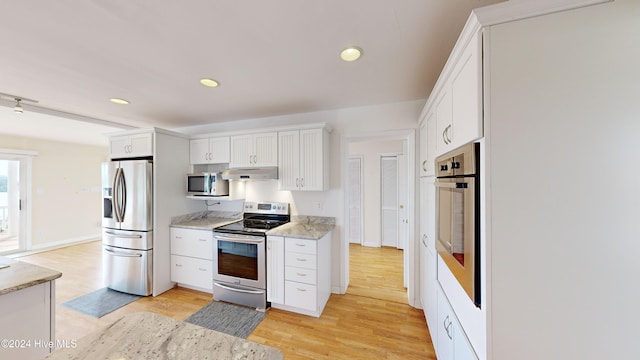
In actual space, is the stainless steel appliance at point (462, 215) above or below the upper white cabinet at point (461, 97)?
below

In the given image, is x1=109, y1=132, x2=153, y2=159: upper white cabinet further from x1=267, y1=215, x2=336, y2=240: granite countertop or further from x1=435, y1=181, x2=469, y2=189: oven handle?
x1=435, y1=181, x2=469, y2=189: oven handle

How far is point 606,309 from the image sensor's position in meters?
0.83

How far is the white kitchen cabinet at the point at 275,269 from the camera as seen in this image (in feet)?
8.24

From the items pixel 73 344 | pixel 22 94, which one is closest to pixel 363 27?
pixel 73 344

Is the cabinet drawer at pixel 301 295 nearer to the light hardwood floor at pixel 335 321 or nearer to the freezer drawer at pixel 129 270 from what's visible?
the light hardwood floor at pixel 335 321

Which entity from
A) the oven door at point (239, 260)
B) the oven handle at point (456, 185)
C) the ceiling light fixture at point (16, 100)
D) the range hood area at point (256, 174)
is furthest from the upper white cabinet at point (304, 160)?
the ceiling light fixture at point (16, 100)

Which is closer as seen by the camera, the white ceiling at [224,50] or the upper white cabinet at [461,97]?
the upper white cabinet at [461,97]

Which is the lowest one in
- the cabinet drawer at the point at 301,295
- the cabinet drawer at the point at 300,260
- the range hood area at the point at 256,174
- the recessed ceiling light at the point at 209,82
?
the cabinet drawer at the point at 301,295

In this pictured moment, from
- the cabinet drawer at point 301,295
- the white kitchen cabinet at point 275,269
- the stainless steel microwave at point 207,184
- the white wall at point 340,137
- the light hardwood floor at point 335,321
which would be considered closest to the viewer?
the light hardwood floor at point 335,321

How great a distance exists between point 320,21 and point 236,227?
8.13 feet

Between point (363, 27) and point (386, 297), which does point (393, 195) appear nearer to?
point (386, 297)

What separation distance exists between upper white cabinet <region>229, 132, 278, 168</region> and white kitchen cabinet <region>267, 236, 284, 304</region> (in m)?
1.05

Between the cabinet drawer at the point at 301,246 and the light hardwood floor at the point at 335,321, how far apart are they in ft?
2.47

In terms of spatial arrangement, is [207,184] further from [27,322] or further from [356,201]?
[356,201]
